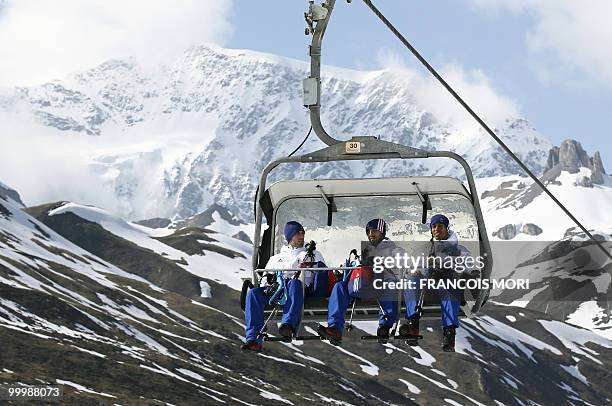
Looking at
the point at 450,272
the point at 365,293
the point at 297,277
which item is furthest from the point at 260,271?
the point at 450,272

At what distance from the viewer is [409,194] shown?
22.6 metres

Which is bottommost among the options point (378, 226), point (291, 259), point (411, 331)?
point (411, 331)

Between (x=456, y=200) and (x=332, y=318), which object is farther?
(x=456, y=200)

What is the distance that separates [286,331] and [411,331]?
207cm

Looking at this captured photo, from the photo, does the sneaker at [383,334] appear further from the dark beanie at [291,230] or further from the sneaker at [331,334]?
the dark beanie at [291,230]

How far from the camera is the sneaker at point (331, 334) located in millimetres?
18973

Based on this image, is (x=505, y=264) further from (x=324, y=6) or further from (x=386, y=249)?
(x=324, y=6)

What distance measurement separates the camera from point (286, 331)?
19.2 meters

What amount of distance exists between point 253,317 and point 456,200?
5010 mm

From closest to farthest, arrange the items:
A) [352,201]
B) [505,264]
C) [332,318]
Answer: [332,318]
[505,264]
[352,201]

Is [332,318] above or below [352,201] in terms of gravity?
below

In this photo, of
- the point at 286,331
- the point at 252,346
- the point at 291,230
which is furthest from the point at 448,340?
the point at 291,230

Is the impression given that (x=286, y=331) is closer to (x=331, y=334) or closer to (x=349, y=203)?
(x=331, y=334)

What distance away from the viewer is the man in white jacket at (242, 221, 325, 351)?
19.4 m
